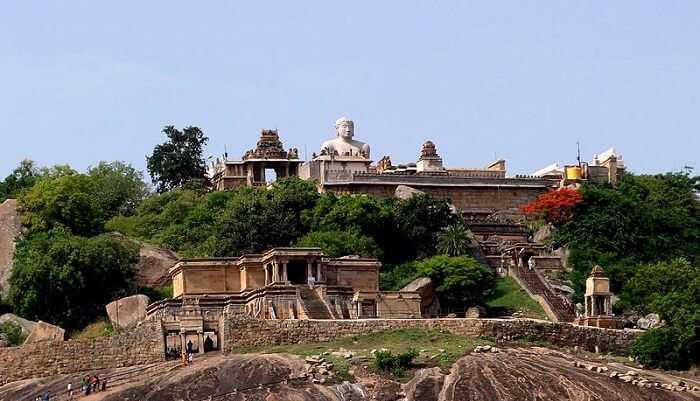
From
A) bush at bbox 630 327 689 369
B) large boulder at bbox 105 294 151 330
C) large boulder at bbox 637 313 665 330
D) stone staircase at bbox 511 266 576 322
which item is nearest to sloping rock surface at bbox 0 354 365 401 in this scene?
large boulder at bbox 105 294 151 330

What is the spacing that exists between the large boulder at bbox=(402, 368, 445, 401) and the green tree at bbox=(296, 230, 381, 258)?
21.5 metres

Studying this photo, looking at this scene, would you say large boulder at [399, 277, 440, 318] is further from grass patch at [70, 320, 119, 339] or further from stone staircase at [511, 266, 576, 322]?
grass patch at [70, 320, 119, 339]

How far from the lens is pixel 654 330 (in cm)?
7675

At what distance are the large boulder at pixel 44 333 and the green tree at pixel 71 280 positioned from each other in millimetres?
9264

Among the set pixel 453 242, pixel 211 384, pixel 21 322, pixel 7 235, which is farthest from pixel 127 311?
pixel 211 384

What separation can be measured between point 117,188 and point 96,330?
27217 millimetres

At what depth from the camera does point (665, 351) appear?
74875mm

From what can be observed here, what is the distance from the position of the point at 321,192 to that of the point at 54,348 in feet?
102

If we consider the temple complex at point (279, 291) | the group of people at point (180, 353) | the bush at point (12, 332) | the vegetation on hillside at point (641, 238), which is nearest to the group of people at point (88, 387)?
the group of people at point (180, 353)

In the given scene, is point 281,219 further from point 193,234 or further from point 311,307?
point 311,307

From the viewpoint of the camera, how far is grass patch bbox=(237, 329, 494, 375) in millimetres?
70875

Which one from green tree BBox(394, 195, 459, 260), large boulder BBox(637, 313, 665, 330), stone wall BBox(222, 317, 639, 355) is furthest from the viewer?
green tree BBox(394, 195, 459, 260)

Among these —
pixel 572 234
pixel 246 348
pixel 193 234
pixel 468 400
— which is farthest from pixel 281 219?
pixel 468 400

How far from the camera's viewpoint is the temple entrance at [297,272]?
8412cm
